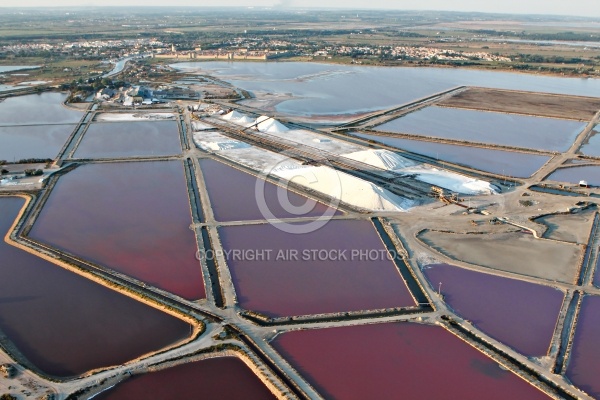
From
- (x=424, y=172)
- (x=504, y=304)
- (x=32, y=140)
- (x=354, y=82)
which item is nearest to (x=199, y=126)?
(x=32, y=140)

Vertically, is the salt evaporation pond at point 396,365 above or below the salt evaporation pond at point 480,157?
below

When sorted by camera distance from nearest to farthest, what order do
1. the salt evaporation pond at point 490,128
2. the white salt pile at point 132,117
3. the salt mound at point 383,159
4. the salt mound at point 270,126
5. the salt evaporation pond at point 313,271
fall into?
the salt evaporation pond at point 313,271 → the salt mound at point 383,159 → the salt evaporation pond at point 490,128 → the salt mound at point 270,126 → the white salt pile at point 132,117

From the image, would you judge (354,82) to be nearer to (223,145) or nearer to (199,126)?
(199,126)

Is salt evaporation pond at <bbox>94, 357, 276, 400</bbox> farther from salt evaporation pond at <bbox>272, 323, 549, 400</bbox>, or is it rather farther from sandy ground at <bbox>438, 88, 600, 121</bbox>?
sandy ground at <bbox>438, 88, 600, 121</bbox>

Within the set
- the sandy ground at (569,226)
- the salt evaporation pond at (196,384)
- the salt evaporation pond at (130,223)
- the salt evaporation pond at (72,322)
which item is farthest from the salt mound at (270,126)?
the salt evaporation pond at (196,384)

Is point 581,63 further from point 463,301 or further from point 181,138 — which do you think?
point 463,301

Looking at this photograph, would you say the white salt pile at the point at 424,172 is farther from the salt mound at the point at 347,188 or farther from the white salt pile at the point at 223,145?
the white salt pile at the point at 223,145

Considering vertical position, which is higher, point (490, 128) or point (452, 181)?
point (490, 128)

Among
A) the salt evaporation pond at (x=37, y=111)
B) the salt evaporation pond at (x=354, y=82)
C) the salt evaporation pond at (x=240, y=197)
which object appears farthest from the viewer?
the salt evaporation pond at (x=354, y=82)
